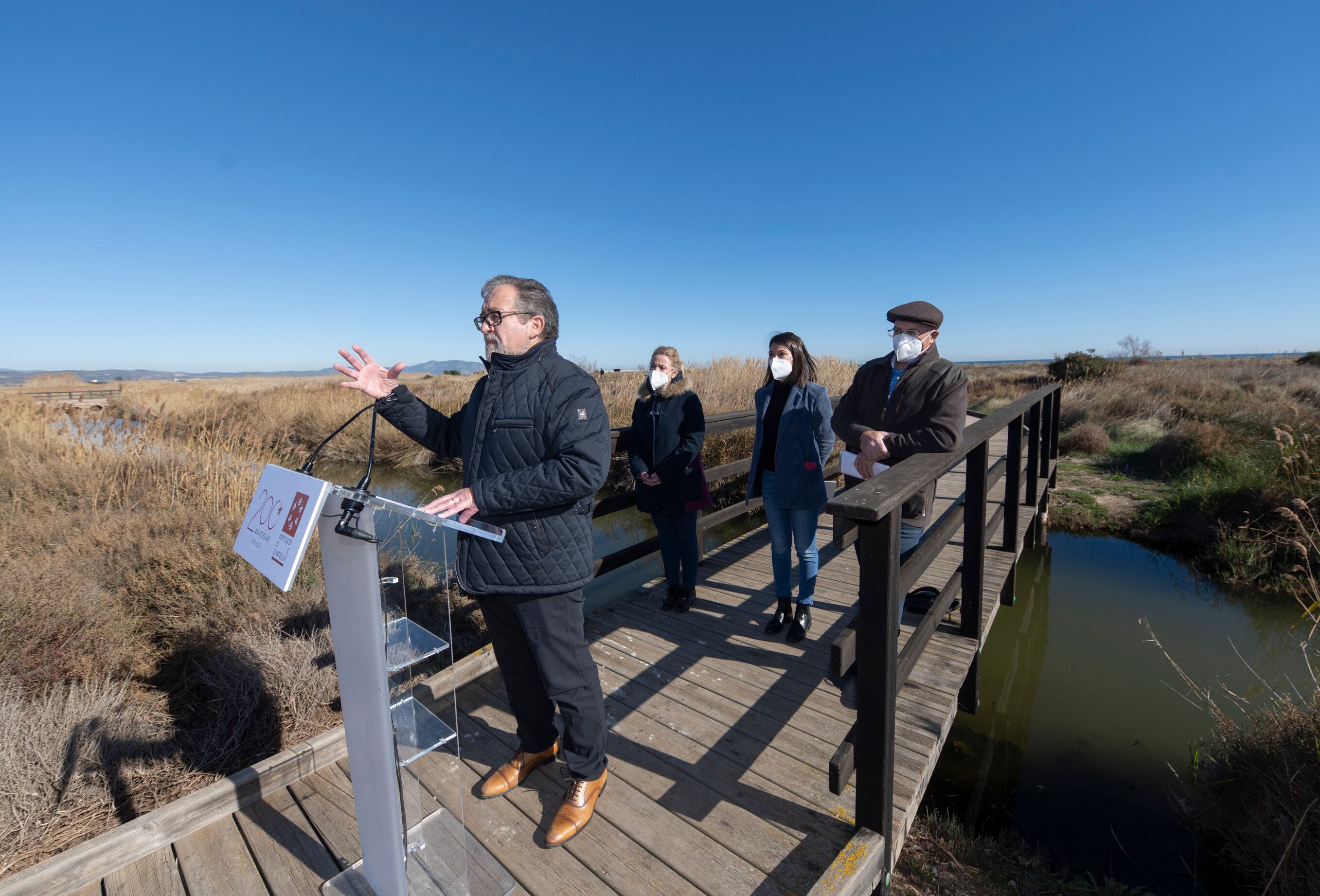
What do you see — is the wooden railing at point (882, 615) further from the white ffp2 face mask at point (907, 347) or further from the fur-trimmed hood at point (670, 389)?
the fur-trimmed hood at point (670, 389)

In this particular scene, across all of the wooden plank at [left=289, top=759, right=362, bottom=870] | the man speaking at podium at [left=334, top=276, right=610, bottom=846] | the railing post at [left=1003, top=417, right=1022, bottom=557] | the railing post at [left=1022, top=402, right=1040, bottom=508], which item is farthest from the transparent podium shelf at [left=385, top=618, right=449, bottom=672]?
the railing post at [left=1022, top=402, right=1040, bottom=508]

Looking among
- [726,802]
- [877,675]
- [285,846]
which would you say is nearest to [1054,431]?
[877,675]

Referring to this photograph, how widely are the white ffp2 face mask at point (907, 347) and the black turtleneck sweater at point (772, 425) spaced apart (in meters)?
0.60

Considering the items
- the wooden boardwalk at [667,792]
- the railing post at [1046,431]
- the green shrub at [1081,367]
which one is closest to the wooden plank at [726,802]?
the wooden boardwalk at [667,792]

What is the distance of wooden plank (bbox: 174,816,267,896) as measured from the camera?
173 cm

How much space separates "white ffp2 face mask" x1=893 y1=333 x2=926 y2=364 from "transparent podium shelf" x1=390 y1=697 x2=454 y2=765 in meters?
2.21

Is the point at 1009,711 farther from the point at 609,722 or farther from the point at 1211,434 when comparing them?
the point at 1211,434

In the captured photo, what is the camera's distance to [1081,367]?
1711cm

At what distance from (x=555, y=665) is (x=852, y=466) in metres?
1.66

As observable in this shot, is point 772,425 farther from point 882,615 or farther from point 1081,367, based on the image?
point 1081,367

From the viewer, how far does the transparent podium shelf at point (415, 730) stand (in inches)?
57.7

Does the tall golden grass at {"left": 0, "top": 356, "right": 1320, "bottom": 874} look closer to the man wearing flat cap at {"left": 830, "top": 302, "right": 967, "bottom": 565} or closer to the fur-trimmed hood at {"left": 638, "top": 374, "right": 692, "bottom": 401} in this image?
the fur-trimmed hood at {"left": 638, "top": 374, "right": 692, "bottom": 401}

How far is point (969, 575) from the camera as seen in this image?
292 centimetres

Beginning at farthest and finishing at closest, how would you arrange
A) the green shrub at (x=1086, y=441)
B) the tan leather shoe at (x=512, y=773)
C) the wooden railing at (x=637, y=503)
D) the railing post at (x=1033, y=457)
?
the green shrub at (x=1086, y=441), the railing post at (x=1033, y=457), the wooden railing at (x=637, y=503), the tan leather shoe at (x=512, y=773)
